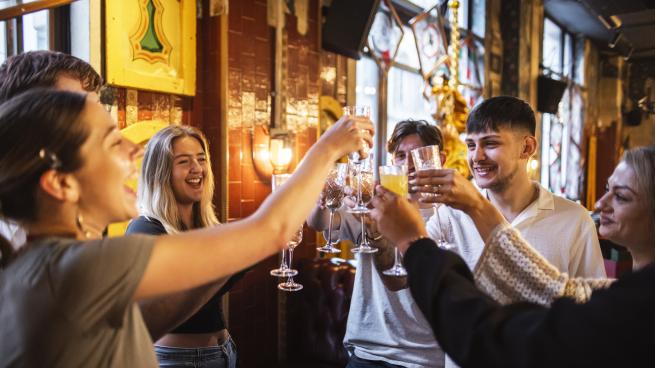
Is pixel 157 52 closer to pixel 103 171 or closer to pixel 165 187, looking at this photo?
pixel 165 187

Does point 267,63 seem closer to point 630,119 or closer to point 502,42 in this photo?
point 502,42

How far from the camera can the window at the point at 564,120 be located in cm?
1074

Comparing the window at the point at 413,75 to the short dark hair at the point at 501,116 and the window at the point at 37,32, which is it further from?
the window at the point at 37,32

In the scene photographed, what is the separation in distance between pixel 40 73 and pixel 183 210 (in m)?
0.87

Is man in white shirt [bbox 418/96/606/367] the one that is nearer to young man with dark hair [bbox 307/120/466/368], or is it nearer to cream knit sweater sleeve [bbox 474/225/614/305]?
young man with dark hair [bbox 307/120/466/368]

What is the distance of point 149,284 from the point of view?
3.22ft

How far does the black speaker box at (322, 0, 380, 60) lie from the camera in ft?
14.7

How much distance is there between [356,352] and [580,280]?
111 cm

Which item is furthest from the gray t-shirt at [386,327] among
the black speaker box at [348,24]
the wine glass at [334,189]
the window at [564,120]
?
the window at [564,120]

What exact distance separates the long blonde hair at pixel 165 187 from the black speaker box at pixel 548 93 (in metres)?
7.91

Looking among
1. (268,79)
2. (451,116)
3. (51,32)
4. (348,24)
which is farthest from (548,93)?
(51,32)

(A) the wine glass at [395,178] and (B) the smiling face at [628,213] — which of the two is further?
(A) the wine glass at [395,178]

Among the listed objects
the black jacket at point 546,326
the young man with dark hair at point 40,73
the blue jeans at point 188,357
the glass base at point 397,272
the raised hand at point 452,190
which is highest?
the young man with dark hair at point 40,73

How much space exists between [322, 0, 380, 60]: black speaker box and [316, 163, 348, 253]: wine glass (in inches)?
117
